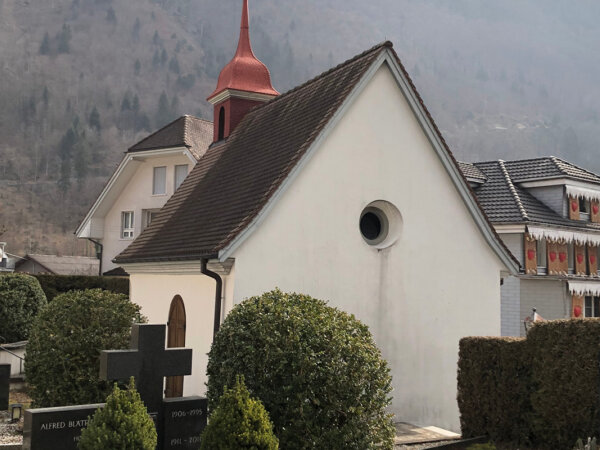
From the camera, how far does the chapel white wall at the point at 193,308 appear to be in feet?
51.0

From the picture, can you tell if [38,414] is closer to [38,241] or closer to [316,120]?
[316,120]

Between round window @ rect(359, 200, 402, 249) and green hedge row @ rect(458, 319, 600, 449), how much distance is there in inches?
129

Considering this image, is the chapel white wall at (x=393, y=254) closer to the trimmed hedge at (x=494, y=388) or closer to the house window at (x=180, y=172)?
the trimmed hedge at (x=494, y=388)

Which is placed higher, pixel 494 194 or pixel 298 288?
pixel 494 194

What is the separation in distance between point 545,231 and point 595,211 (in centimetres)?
673

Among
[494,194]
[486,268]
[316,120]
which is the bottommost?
[486,268]

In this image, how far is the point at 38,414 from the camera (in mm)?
9328

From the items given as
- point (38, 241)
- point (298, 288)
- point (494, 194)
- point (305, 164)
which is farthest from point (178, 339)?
point (38, 241)

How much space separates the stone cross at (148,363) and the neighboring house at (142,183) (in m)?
27.2

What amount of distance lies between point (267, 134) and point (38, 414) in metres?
10.8

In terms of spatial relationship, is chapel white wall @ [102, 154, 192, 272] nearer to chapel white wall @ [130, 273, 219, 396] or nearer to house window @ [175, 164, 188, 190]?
house window @ [175, 164, 188, 190]

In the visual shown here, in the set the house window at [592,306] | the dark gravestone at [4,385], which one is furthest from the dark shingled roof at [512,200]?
the dark gravestone at [4,385]

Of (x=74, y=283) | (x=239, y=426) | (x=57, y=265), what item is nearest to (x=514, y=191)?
(x=74, y=283)

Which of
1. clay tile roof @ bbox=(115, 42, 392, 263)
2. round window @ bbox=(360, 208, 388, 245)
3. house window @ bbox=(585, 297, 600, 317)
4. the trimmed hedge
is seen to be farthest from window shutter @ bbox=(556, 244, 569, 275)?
the trimmed hedge
